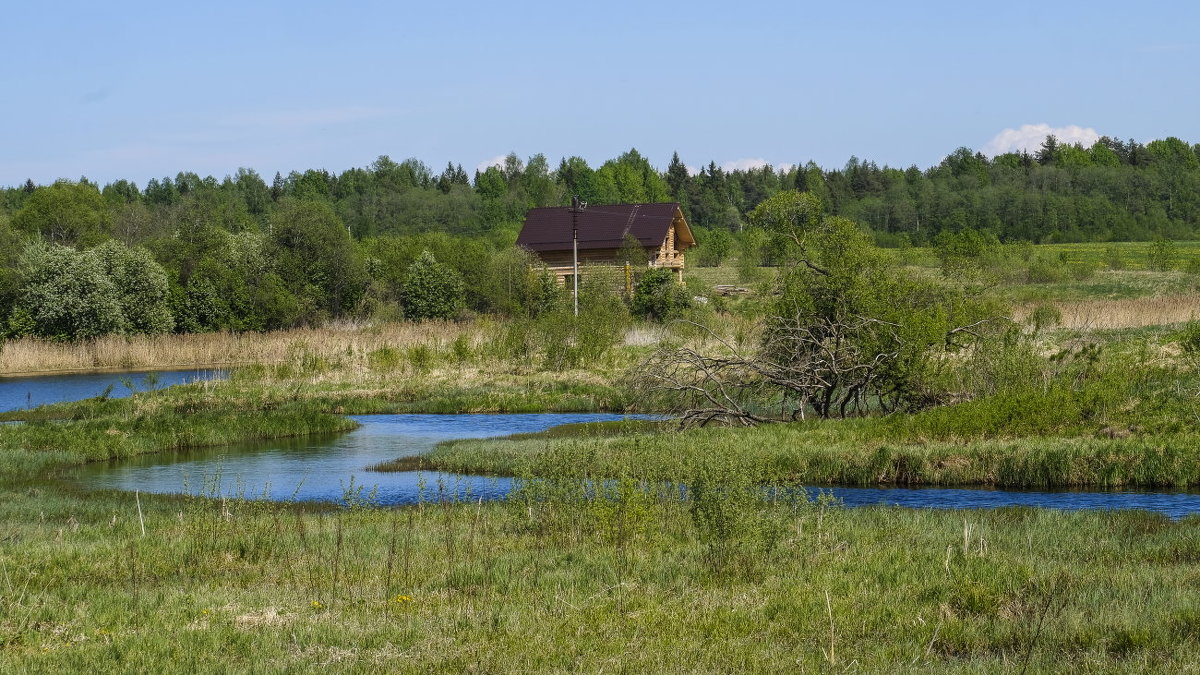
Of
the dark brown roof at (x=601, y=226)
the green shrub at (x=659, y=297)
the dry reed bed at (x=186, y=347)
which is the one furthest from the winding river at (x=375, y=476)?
the dark brown roof at (x=601, y=226)

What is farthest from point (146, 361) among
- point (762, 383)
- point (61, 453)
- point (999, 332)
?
point (999, 332)

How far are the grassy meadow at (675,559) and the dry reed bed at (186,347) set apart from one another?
1933 cm

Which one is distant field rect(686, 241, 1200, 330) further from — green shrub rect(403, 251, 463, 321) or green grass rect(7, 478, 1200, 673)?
green grass rect(7, 478, 1200, 673)

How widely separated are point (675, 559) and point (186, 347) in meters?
43.2

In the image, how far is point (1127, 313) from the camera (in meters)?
45.8

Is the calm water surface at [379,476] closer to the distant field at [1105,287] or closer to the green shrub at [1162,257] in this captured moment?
the distant field at [1105,287]

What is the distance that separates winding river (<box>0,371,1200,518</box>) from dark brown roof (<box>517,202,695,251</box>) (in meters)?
43.0

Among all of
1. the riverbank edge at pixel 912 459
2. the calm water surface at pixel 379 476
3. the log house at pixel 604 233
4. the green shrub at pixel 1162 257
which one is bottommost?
the calm water surface at pixel 379 476

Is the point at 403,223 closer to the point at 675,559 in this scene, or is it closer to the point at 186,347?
the point at 186,347

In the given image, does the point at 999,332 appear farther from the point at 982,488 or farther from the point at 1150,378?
the point at 982,488

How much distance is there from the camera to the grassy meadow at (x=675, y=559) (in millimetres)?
8961

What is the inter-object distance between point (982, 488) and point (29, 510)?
16050mm

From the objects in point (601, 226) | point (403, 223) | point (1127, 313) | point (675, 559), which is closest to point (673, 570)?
point (675, 559)

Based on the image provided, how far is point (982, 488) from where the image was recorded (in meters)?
20.3
